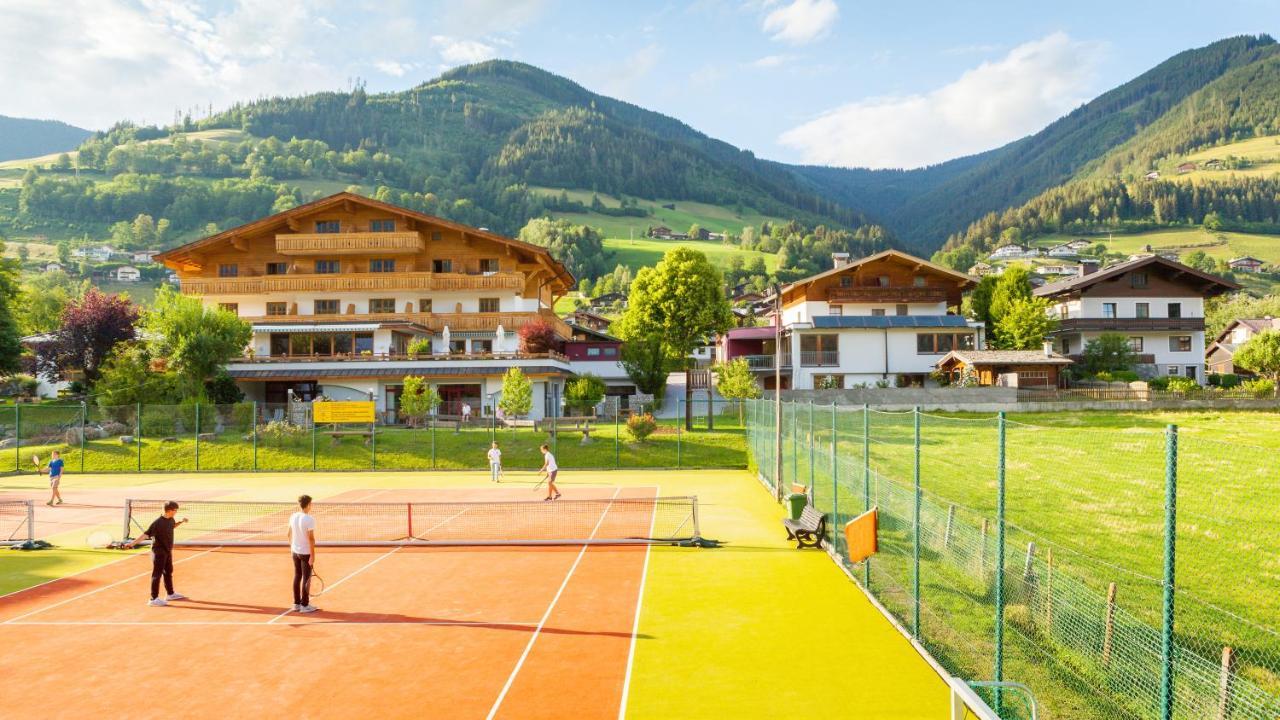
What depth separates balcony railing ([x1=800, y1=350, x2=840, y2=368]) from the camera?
57906 mm

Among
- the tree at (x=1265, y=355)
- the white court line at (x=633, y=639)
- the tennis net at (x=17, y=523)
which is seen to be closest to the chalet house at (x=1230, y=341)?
the tree at (x=1265, y=355)

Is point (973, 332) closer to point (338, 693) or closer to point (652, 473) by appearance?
point (652, 473)

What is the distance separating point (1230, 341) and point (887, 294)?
55.3 m

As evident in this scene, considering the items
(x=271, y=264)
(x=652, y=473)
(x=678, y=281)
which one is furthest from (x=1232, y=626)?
(x=271, y=264)

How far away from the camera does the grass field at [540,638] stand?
29.6 feet

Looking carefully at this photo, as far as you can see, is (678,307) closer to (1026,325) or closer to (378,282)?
(378,282)

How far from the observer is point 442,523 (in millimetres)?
21188

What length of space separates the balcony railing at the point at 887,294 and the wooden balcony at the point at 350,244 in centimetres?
3277

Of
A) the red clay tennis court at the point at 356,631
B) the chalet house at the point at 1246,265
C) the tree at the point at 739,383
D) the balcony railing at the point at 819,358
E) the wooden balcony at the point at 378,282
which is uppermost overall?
the chalet house at the point at 1246,265

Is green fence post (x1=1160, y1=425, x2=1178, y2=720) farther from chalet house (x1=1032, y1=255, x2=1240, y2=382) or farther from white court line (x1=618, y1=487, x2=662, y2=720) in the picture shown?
chalet house (x1=1032, y1=255, x2=1240, y2=382)

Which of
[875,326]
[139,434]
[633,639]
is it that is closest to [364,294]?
[139,434]

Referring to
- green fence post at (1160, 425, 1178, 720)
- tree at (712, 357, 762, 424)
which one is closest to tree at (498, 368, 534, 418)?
tree at (712, 357, 762, 424)

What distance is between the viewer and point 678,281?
49469mm

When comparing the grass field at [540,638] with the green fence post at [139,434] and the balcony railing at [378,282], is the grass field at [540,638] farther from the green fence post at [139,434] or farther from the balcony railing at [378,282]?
A: the balcony railing at [378,282]
